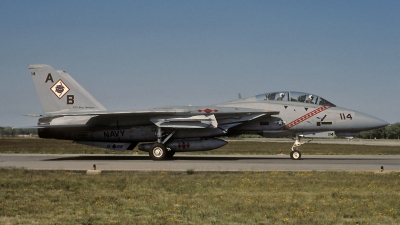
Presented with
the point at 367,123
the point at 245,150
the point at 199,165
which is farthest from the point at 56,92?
the point at 245,150

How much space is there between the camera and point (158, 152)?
22.6m

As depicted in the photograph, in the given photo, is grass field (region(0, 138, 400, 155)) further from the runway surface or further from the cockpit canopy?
the runway surface

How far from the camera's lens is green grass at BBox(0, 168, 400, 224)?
8016mm

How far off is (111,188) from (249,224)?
192 inches

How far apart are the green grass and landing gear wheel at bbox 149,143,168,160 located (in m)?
8.62

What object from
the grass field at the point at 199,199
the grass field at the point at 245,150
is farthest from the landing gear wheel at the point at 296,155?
the grass field at the point at 199,199

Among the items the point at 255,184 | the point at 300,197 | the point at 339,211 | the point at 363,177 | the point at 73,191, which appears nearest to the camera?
the point at 339,211

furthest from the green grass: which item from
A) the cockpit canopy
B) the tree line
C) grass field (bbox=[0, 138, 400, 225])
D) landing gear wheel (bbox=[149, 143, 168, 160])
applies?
the tree line

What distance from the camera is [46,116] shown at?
23.1 metres

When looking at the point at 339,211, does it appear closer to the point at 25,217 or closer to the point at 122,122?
the point at 25,217

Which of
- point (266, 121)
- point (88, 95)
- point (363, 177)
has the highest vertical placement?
point (88, 95)

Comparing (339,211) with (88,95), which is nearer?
(339,211)

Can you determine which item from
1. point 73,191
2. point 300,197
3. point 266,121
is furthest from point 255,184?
point 266,121

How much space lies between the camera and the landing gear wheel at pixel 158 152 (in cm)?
2258
